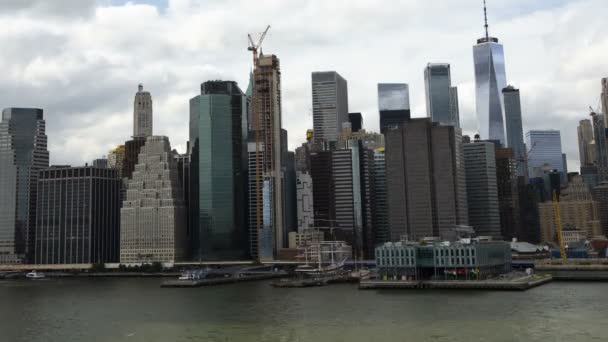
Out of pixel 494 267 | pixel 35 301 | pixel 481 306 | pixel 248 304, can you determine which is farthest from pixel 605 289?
pixel 35 301

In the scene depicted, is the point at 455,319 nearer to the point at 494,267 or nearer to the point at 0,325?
the point at 0,325

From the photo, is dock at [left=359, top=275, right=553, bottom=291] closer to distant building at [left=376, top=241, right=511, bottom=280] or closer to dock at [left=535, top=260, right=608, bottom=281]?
distant building at [left=376, top=241, right=511, bottom=280]

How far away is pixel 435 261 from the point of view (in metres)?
157

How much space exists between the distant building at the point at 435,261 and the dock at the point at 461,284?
181 inches

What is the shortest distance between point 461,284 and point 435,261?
11.4 metres

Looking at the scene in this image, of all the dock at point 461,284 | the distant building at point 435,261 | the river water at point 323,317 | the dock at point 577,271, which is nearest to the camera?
the river water at point 323,317

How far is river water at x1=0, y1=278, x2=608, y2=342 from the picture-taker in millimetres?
82125

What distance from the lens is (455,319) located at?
93250 mm

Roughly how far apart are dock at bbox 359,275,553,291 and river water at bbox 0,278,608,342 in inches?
178

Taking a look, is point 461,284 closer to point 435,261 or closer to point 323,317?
point 435,261

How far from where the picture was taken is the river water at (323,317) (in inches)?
3233

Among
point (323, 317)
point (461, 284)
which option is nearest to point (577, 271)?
point (461, 284)

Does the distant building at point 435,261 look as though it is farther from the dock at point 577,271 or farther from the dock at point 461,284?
the dock at point 577,271

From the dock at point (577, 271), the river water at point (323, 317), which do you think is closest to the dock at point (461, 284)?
the river water at point (323, 317)
